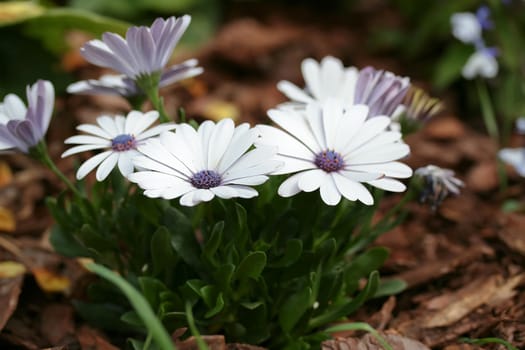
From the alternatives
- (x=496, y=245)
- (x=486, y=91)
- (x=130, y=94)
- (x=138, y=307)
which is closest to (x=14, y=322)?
(x=130, y=94)

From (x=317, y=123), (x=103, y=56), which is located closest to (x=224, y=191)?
(x=317, y=123)

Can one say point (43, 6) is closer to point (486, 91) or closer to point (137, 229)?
point (137, 229)

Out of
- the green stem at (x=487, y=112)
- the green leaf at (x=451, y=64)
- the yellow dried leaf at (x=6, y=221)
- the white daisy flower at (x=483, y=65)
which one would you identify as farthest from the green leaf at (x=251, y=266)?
the green leaf at (x=451, y=64)

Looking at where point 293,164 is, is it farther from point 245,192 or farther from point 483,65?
point 483,65

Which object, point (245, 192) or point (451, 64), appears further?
point (451, 64)

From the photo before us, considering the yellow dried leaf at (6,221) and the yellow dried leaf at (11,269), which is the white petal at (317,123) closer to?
the yellow dried leaf at (11,269)
